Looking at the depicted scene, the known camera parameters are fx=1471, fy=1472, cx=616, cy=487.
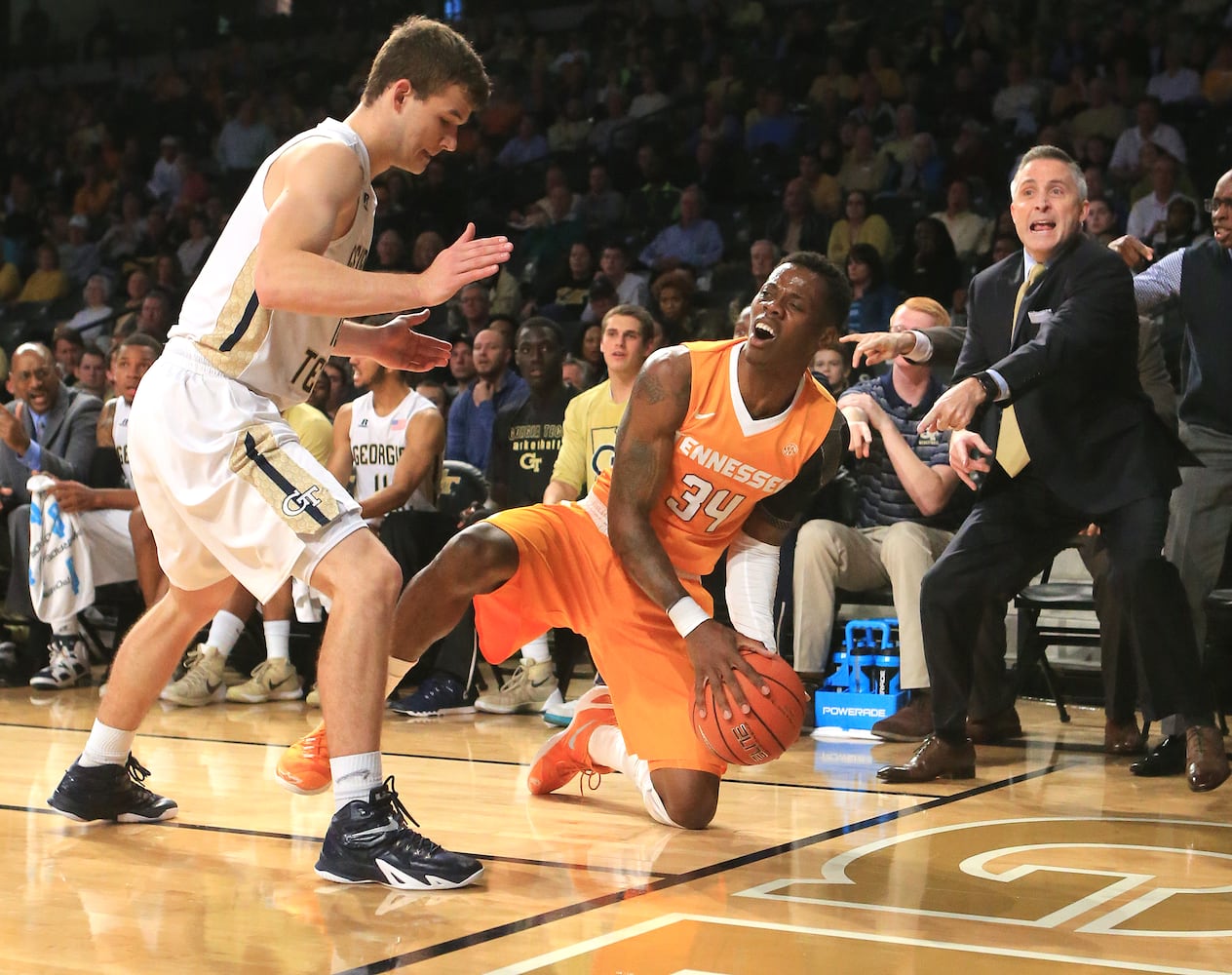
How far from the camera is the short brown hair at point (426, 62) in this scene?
324 centimetres

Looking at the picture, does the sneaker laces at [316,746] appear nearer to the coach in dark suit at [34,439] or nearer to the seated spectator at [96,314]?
the coach in dark suit at [34,439]

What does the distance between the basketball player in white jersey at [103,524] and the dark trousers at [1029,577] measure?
12.7ft

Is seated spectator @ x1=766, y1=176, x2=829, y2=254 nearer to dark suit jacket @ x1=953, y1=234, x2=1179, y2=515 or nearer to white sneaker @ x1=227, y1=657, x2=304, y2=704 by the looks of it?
white sneaker @ x1=227, y1=657, x2=304, y2=704

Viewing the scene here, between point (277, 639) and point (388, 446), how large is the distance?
0.98 meters

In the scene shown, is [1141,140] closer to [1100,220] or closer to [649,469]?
[1100,220]

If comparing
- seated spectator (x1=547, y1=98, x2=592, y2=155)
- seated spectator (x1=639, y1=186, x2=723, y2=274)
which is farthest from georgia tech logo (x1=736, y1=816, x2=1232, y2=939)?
seated spectator (x1=547, y1=98, x2=592, y2=155)

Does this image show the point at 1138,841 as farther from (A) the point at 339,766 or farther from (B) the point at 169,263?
(B) the point at 169,263

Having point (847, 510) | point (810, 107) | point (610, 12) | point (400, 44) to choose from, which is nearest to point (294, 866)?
point (400, 44)

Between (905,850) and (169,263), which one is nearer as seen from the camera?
(905,850)

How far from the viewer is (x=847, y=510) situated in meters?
6.16

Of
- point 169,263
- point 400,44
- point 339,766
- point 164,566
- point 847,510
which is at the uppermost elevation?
point 169,263

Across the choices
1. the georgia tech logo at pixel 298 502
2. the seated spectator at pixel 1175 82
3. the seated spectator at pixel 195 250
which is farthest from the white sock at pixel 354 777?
the seated spectator at pixel 195 250

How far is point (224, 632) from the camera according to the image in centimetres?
642

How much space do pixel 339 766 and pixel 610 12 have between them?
1290 centimetres
